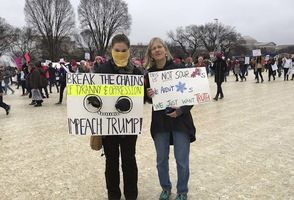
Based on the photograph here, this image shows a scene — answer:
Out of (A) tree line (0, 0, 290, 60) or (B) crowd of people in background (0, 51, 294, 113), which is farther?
(A) tree line (0, 0, 290, 60)

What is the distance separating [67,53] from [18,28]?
29.5 ft

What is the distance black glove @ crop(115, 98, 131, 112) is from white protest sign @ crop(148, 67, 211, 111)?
0.29 meters

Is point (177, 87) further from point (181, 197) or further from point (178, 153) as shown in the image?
point (181, 197)

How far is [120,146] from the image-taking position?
4531 millimetres

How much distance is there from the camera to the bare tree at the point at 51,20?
59.9m

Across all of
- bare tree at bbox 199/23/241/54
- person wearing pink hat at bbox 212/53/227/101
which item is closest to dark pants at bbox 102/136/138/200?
person wearing pink hat at bbox 212/53/227/101

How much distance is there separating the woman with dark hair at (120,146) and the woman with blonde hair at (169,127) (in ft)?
0.79

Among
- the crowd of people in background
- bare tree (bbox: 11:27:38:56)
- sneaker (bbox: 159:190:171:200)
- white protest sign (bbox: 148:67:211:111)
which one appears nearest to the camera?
white protest sign (bbox: 148:67:211:111)

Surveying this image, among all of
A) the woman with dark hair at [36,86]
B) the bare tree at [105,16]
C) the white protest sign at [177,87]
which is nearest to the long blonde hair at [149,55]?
the white protest sign at [177,87]

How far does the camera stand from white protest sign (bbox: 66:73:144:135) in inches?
170

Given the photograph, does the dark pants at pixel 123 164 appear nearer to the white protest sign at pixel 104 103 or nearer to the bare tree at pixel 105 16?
the white protest sign at pixel 104 103

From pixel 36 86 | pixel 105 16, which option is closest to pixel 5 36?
pixel 105 16

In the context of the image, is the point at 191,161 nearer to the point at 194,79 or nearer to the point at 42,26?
the point at 194,79

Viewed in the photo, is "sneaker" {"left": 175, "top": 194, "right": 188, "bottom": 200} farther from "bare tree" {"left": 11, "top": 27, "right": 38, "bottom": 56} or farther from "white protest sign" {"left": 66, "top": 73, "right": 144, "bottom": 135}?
"bare tree" {"left": 11, "top": 27, "right": 38, "bottom": 56}
